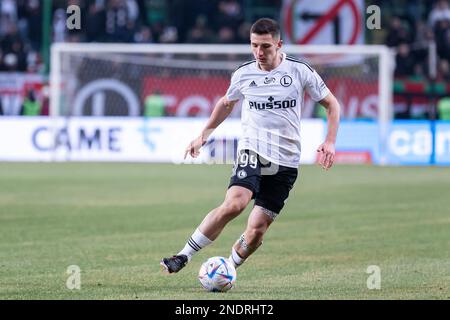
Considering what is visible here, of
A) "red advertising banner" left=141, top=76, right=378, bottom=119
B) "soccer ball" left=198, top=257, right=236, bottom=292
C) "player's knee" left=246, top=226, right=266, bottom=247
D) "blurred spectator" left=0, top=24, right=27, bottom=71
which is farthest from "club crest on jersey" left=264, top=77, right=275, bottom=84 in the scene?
"blurred spectator" left=0, top=24, right=27, bottom=71

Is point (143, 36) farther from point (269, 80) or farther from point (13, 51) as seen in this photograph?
point (269, 80)

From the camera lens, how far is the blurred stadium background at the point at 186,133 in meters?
13.0

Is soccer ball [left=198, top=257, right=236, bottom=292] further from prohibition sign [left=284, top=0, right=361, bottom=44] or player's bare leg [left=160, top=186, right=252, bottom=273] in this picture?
prohibition sign [left=284, top=0, right=361, bottom=44]

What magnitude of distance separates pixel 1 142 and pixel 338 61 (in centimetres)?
820

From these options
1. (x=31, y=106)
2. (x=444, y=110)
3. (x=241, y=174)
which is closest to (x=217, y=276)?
(x=241, y=174)

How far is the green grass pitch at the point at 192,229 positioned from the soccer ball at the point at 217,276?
0.55 ft

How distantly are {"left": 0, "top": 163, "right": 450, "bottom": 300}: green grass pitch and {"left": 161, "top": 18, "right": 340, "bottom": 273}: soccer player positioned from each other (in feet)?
1.59

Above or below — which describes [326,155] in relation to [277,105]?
below

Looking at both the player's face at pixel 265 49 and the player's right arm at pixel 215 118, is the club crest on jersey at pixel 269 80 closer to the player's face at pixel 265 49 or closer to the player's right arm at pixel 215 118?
the player's face at pixel 265 49

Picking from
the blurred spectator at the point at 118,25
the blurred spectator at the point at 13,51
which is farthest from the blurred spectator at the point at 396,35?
the blurred spectator at the point at 13,51

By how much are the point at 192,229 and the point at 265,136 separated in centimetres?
482

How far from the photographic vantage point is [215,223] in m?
9.61

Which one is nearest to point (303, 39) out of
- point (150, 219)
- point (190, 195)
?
point (190, 195)

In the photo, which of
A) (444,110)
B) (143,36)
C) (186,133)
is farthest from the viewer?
(143,36)
